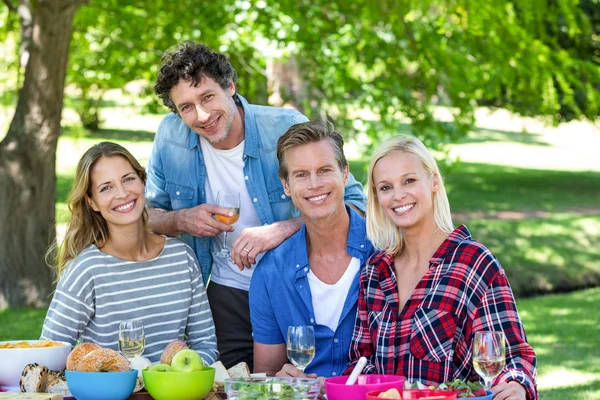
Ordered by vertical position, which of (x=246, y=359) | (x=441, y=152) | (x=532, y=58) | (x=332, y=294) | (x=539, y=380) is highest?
(x=532, y=58)

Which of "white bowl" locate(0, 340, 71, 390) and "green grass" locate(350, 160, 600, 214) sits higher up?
"green grass" locate(350, 160, 600, 214)

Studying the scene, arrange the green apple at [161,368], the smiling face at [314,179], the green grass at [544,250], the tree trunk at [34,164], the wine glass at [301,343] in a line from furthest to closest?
the green grass at [544,250]
the tree trunk at [34,164]
the smiling face at [314,179]
the wine glass at [301,343]
the green apple at [161,368]

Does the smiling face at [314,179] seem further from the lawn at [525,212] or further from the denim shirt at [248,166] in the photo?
the lawn at [525,212]

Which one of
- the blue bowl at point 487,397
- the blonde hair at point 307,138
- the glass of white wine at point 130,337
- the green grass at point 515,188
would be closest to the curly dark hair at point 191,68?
the blonde hair at point 307,138

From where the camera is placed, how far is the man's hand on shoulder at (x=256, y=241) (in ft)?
13.7

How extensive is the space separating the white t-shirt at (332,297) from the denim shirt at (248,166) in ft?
2.30

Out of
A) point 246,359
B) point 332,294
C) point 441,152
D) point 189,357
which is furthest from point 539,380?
point 189,357

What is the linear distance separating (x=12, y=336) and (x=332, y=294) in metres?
5.78

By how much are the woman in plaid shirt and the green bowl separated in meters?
0.79

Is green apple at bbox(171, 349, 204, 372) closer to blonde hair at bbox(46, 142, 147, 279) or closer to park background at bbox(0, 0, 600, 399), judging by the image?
blonde hair at bbox(46, 142, 147, 279)

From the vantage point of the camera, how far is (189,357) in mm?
3154

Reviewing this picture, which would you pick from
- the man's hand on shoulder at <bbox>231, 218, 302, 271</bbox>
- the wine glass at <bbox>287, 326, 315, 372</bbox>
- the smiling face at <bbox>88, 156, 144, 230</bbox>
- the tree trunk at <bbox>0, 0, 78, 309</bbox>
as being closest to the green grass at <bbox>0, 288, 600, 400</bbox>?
the tree trunk at <bbox>0, 0, 78, 309</bbox>

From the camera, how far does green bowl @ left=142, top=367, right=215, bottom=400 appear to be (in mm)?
3100

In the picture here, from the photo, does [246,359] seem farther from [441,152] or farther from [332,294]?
[441,152]
